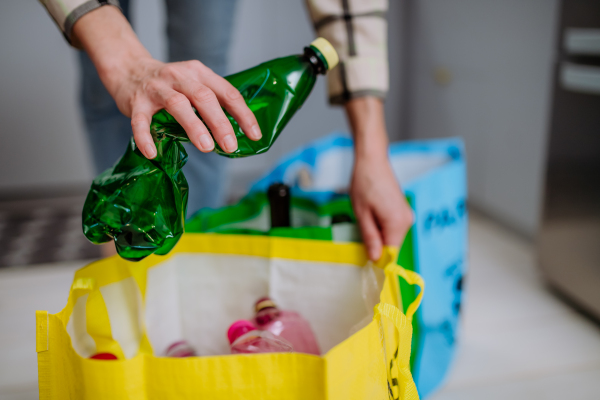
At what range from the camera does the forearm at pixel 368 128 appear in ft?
2.13

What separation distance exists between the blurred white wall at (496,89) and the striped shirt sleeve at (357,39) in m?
0.73

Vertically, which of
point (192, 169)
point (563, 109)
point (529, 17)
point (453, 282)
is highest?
point (529, 17)

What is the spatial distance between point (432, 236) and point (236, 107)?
461 millimetres

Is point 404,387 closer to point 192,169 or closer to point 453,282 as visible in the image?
point 453,282

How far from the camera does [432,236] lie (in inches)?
29.6

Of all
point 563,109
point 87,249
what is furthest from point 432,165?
point 87,249

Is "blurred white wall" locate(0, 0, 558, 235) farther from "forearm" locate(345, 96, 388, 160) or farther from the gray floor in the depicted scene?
"forearm" locate(345, 96, 388, 160)

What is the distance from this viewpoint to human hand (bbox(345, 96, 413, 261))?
0.61m

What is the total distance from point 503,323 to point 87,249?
119 centimetres

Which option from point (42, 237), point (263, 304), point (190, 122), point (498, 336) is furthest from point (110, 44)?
point (42, 237)

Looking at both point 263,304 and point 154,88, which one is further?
point 263,304

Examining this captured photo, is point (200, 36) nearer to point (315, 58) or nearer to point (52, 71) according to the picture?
point (315, 58)

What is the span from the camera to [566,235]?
1023 mm

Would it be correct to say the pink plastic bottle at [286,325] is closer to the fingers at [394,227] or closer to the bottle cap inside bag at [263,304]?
the bottle cap inside bag at [263,304]
